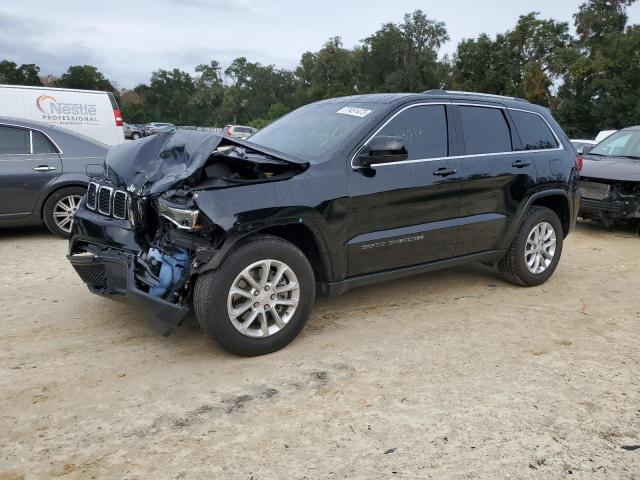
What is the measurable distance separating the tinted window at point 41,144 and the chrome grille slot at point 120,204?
3.59 meters

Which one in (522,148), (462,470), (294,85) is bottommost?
(462,470)

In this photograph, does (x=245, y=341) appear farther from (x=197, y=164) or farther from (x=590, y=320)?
(x=590, y=320)

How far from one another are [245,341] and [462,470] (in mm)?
1602

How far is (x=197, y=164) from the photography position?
3484mm

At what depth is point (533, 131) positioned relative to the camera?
534 cm

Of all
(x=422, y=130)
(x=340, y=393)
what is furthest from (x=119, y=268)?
(x=422, y=130)

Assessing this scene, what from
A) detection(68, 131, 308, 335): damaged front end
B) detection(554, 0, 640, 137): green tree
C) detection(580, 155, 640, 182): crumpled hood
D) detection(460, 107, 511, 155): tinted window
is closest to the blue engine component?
detection(68, 131, 308, 335): damaged front end

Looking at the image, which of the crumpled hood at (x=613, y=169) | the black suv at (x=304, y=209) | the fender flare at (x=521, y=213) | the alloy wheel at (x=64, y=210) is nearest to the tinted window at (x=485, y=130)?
the black suv at (x=304, y=209)

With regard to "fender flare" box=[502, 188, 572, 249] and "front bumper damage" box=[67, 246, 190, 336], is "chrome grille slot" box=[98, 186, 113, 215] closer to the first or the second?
"front bumper damage" box=[67, 246, 190, 336]

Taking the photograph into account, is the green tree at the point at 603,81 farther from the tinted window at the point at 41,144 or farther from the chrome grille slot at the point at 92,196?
the chrome grille slot at the point at 92,196

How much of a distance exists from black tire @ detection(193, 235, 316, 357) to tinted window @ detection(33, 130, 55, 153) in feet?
15.5

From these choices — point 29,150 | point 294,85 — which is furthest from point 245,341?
point 294,85

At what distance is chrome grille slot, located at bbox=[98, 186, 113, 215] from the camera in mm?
4199

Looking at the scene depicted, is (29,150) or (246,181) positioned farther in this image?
(29,150)
